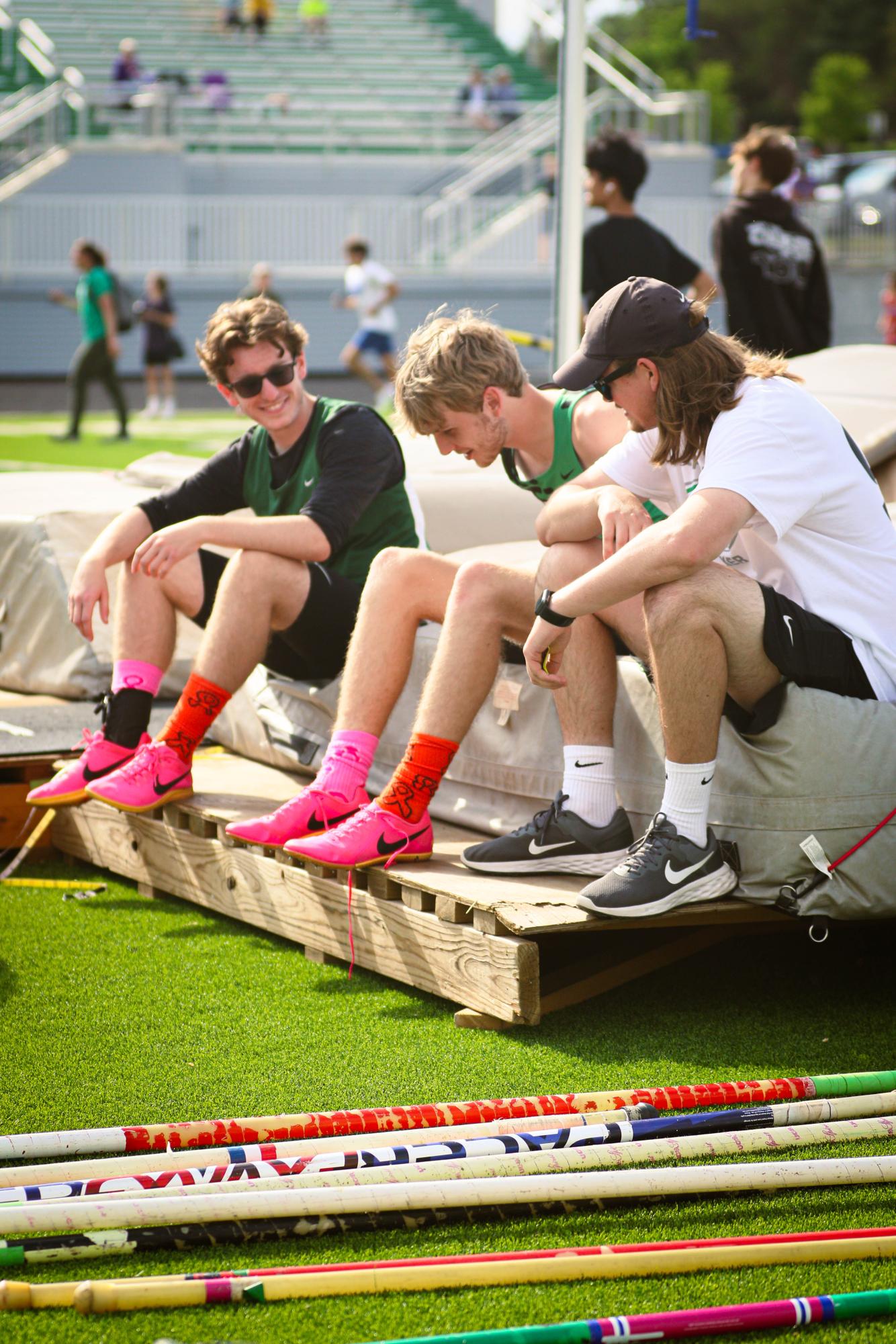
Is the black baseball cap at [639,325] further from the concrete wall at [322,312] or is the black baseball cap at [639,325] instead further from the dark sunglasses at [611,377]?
the concrete wall at [322,312]

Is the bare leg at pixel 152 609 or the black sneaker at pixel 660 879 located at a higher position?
the bare leg at pixel 152 609

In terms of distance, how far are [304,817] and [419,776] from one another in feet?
1.07

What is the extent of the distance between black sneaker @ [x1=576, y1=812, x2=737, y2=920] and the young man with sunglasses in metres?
1.20

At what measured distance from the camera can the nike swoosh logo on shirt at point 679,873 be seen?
2.88 meters

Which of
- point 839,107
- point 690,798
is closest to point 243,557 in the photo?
point 690,798

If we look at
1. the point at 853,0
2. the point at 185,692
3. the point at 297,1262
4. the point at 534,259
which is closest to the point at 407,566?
the point at 185,692

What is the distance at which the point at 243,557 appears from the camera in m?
3.72

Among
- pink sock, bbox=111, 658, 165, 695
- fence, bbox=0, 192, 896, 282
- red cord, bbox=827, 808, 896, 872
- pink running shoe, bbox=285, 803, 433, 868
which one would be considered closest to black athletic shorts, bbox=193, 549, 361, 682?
pink sock, bbox=111, 658, 165, 695

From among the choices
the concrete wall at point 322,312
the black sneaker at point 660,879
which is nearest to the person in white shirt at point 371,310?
the concrete wall at point 322,312

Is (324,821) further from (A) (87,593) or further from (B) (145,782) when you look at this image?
(A) (87,593)

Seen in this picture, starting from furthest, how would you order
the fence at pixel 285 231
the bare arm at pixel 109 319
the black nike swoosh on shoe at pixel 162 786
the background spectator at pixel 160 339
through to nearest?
the fence at pixel 285 231, the background spectator at pixel 160 339, the bare arm at pixel 109 319, the black nike swoosh on shoe at pixel 162 786

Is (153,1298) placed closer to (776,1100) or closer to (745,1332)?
(745,1332)

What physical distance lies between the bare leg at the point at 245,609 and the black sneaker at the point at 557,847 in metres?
0.81

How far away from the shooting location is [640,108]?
2395cm
